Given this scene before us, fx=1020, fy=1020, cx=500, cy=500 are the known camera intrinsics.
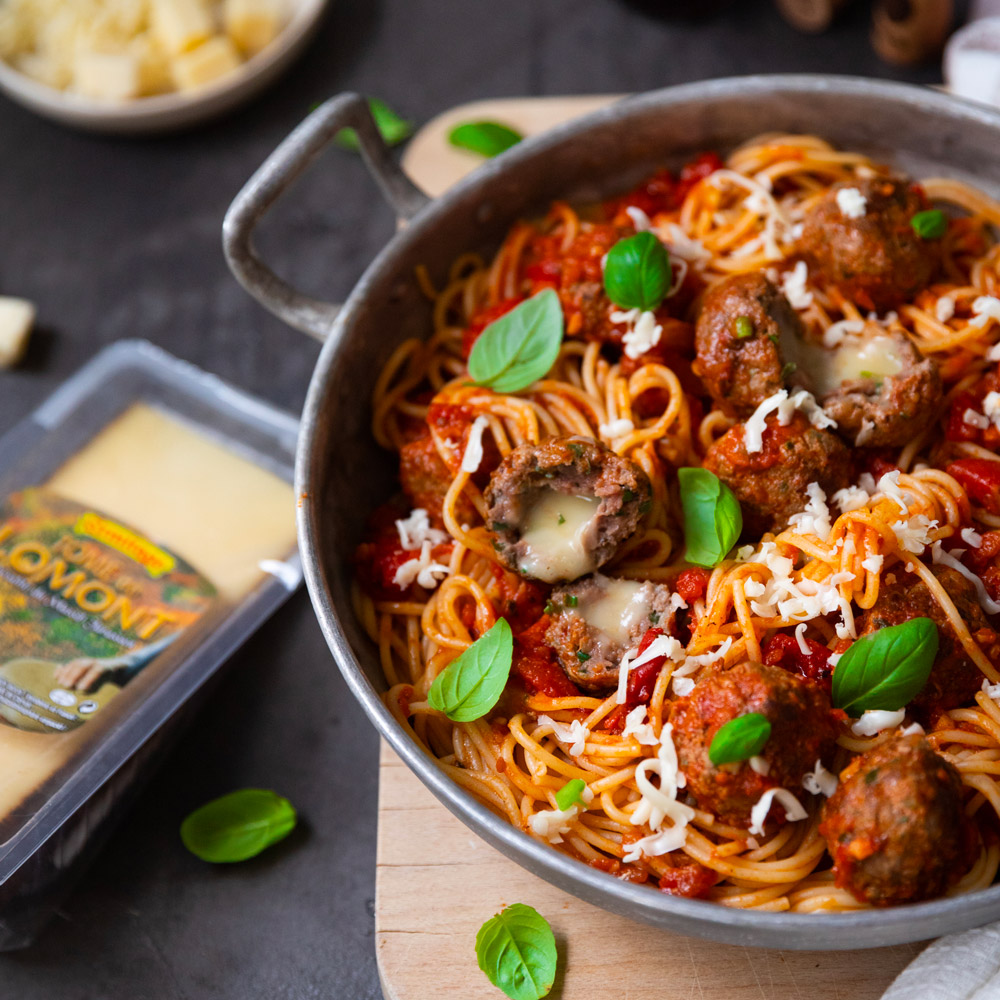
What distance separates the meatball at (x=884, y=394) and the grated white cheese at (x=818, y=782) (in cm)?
121

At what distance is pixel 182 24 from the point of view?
592cm

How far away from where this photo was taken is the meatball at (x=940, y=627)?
3.26 m

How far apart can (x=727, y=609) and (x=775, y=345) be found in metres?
0.94

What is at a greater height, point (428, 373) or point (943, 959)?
point (428, 373)

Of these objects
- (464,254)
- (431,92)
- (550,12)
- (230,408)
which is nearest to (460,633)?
(464,254)

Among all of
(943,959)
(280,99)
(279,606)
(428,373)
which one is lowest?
(943,959)

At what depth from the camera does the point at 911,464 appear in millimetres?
3881

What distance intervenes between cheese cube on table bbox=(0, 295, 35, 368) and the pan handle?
89.2 inches

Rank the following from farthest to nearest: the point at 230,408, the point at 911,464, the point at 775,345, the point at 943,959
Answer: the point at 230,408
the point at 911,464
the point at 775,345
the point at 943,959

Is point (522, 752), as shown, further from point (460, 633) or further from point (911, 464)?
point (911, 464)

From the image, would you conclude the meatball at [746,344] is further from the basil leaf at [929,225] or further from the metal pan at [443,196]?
the metal pan at [443,196]

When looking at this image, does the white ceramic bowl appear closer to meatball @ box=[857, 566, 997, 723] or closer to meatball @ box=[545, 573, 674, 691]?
meatball @ box=[545, 573, 674, 691]

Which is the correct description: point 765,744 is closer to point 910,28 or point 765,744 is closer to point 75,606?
point 75,606

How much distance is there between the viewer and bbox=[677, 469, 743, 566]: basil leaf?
11.6ft
